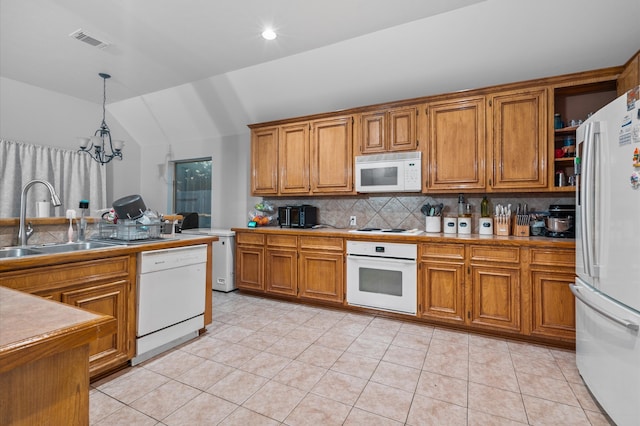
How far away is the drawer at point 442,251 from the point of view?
2.89m

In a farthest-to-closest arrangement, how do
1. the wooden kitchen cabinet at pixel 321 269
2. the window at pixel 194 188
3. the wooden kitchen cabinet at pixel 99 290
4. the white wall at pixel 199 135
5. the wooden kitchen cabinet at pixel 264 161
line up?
the window at pixel 194 188 → the white wall at pixel 199 135 → the wooden kitchen cabinet at pixel 264 161 → the wooden kitchen cabinet at pixel 321 269 → the wooden kitchen cabinet at pixel 99 290

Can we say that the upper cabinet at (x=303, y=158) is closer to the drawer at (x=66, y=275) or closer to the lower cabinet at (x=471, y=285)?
the lower cabinet at (x=471, y=285)

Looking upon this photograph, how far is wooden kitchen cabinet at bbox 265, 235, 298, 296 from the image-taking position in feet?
12.2

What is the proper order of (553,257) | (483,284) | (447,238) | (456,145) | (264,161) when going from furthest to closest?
(264,161) → (456,145) → (447,238) → (483,284) → (553,257)

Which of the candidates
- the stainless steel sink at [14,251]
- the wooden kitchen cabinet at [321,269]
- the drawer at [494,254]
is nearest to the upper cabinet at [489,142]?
the drawer at [494,254]

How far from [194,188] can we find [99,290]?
11.9 feet

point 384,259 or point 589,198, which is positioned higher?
point 589,198

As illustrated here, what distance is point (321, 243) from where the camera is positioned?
357 centimetres

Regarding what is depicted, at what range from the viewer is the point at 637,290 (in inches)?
57.7

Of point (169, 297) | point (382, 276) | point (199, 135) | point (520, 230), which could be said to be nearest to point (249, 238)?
point (169, 297)

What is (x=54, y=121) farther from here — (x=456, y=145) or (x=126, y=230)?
(x=456, y=145)

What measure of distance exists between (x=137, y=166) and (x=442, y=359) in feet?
18.8

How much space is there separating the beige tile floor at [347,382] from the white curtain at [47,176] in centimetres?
341

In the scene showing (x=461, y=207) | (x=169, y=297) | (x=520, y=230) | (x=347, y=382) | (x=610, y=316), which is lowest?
(x=347, y=382)
